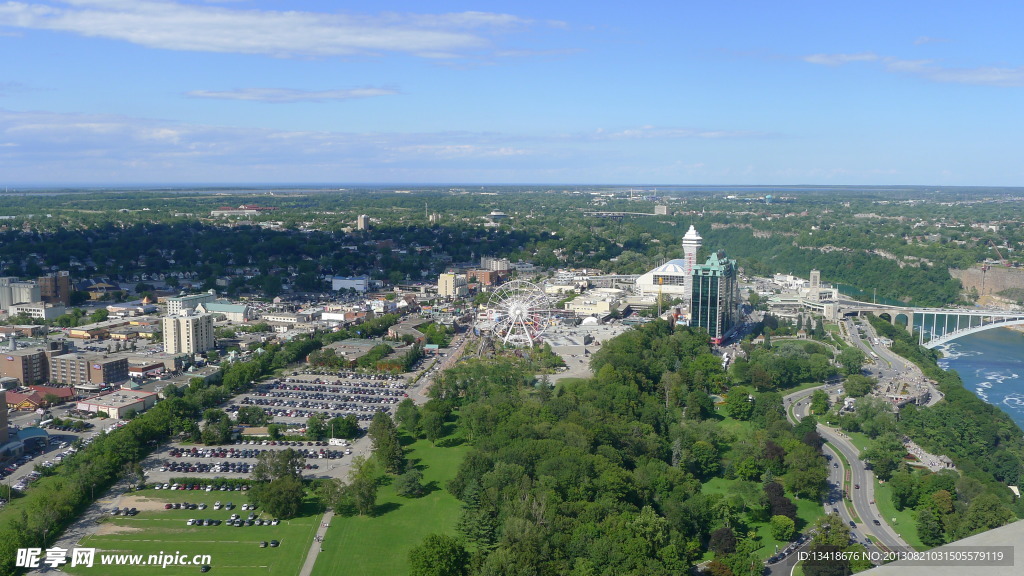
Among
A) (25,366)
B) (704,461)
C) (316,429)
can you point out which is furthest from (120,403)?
(704,461)

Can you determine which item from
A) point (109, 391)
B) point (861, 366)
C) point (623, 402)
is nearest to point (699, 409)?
point (623, 402)

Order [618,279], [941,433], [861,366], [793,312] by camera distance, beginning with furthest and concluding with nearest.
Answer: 1. [618,279]
2. [793,312]
3. [861,366]
4. [941,433]

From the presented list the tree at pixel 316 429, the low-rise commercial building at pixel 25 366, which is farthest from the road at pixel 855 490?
the low-rise commercial building at pixel 25 366

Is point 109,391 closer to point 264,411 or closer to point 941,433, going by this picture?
point 264,411

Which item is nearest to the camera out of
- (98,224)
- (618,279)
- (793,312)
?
(793,312)

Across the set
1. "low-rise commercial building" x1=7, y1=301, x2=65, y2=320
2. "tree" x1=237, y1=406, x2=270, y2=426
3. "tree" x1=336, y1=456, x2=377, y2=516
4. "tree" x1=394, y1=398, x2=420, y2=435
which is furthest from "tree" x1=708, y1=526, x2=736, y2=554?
"low-rise commercial building" x1=7, y1=301, x2=65, y2=320

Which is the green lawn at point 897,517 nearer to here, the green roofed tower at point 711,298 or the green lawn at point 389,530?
the green lawn at point 389,530

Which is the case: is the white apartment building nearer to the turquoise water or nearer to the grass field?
the turquoise water
